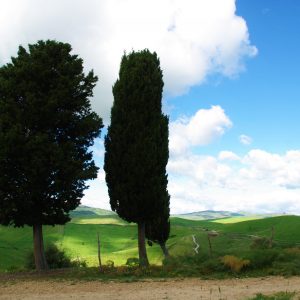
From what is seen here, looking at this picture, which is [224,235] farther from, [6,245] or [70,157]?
[6,245]

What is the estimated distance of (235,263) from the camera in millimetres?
23484

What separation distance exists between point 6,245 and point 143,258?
258 feet

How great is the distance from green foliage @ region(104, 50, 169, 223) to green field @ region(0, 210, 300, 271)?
82.0 ft

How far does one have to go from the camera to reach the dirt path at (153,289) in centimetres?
1698

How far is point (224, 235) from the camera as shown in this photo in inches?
2376

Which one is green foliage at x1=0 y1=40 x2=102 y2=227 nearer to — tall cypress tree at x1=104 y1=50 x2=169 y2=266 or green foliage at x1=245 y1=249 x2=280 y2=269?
tall cypress tree at x1=104 y1=50 x2=169 y2=266

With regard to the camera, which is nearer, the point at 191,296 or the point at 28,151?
the point at 191,296

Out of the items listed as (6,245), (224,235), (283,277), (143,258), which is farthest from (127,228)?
(283,277)

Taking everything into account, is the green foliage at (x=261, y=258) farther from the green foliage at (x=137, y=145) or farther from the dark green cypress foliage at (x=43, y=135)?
the dark green cypress foliage at (x=43, y=135)

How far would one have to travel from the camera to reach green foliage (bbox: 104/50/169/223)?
96.9 feet

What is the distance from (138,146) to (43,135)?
22.0 feet

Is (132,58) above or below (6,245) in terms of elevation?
above

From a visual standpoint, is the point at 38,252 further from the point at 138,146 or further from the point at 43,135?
the point at 138,146

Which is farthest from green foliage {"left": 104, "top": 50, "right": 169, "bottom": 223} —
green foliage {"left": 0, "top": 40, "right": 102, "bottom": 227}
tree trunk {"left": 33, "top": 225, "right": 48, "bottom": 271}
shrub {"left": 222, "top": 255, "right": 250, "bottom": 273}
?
shrub {"left": 222, "top": 255, "right": 250, "bottom": 273}
